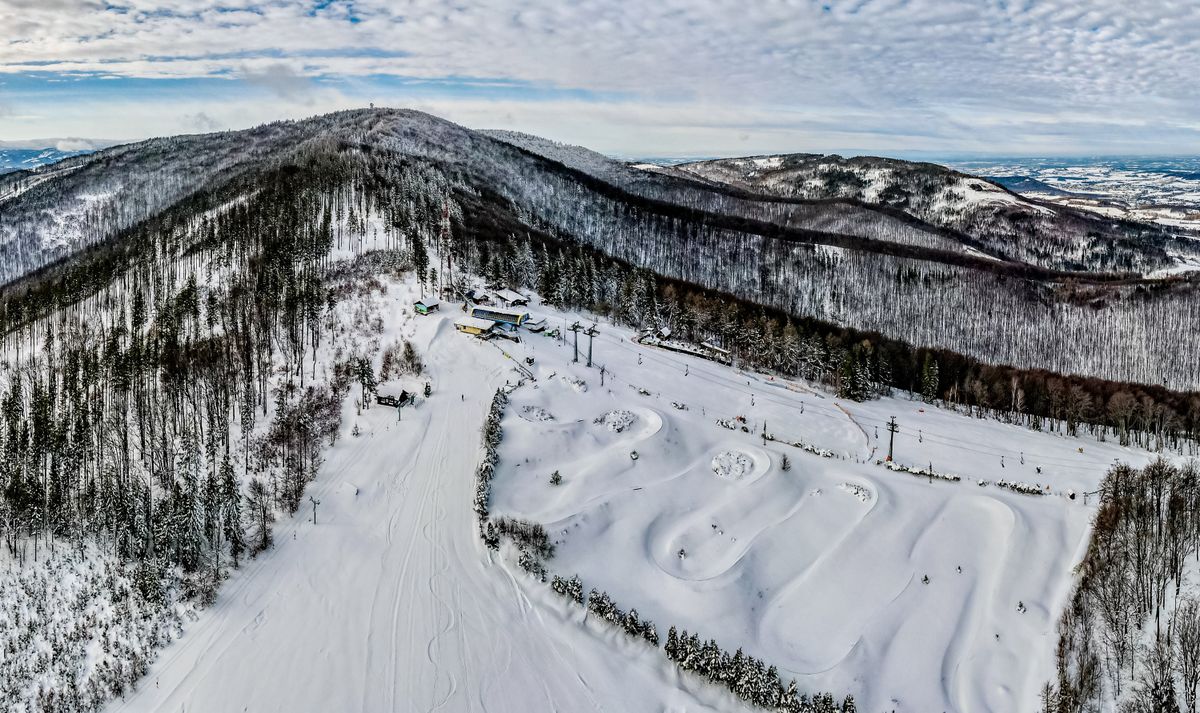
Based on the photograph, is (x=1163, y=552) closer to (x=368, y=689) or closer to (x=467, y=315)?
(x=368, y=689)

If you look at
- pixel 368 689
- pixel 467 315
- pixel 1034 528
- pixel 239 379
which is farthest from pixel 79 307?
pixel 1034 528

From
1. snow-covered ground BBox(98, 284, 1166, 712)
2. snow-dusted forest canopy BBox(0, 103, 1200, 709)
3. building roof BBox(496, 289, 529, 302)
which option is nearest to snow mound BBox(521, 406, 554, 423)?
snow-covered ground BBox(98, 284, 1166, 712)

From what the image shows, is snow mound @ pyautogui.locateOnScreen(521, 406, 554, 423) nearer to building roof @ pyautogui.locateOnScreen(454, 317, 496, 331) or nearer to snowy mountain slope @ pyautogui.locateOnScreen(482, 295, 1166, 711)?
snowy mountain slope @ pyautogui.locateOnScreen(482, 295, 1166, 711)

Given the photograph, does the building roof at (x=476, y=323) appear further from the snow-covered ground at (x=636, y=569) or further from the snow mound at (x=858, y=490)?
the snow mound at (x=858, y=490)

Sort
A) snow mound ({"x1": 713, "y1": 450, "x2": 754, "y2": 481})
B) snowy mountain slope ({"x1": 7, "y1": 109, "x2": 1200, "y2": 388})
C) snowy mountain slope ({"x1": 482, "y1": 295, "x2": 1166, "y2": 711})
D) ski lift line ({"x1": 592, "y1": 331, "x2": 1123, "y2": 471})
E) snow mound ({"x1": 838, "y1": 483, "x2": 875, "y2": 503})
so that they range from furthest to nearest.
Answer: snowy mountain slope ({"x1": 7, "y1": 109, "x2": 1200, "y2": 388})
ski lift line ({"x1": 592, "y1": 331, "x2": 1123, "y2": 471})
snow mound ({"x1": 713, "y1": 450, "x2": 754, "y2": 481})
snow mound ({"x1": 838, "y1": 483, "x2": 875, "y2": 503})
snowy mountain slope ({"x1": 482, "y1": 295, "x2": 1166, "y2": 711})

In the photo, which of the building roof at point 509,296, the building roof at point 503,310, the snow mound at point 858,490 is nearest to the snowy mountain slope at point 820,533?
the snow mound at point 858,490

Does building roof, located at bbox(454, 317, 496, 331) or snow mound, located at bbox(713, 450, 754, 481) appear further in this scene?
building roof, located at bbox(454, 317, 496, 331)
